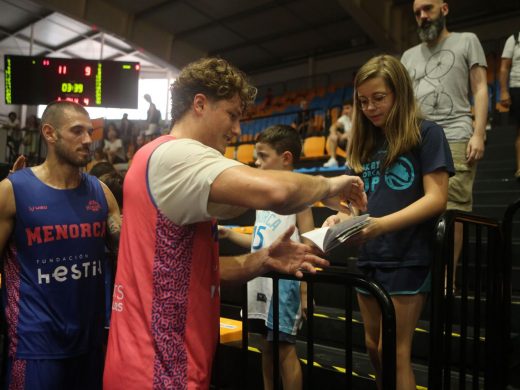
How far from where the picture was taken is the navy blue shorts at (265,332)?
2.66m

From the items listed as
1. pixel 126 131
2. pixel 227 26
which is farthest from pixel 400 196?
pixel 126 131

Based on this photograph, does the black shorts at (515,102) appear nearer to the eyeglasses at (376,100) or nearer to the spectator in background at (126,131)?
the eyeglasses at (376,100)

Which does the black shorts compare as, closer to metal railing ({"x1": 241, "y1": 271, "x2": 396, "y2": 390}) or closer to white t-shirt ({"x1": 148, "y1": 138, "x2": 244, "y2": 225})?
metal railing ({"x1": 241, "y1": 271, "x2": 396, "y2": 390})

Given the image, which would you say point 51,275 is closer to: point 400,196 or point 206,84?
point 206,84

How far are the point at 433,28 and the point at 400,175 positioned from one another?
4.58 feet

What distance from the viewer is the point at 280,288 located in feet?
8.97

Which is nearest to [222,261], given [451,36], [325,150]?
[451,36]

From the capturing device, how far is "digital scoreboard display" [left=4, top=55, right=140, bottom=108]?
6914 mm

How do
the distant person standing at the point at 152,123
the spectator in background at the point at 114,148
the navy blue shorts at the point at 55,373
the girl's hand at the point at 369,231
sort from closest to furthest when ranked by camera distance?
1. the girl's hand at the point at 369,231
2. the navy blue shorts at the point at 55,373
3. the spectator in background at the point at 114,148
4. the distant person standing at the point at 152,123

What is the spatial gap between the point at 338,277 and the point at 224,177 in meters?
0.63

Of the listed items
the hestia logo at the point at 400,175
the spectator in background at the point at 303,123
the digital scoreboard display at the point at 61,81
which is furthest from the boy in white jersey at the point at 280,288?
the spectator in background at the point at 303,123

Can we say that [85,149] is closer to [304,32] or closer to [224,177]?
[224,177]

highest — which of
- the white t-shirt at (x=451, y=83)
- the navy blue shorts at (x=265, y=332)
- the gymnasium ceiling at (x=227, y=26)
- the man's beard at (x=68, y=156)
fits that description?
the gymnasium ceiling at (x=227, y=26)

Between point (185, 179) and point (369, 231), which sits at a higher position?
point (185, 179)
